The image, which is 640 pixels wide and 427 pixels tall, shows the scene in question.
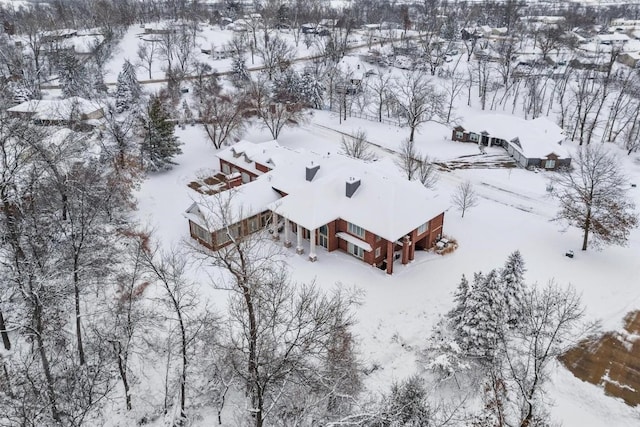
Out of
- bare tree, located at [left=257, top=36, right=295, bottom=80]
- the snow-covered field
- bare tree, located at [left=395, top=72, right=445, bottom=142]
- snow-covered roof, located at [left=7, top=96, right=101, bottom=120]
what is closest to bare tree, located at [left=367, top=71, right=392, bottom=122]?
bare tree, located at [left=395, top=72, right=445, bottom=142]

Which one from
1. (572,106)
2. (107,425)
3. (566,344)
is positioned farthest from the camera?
(572,106)

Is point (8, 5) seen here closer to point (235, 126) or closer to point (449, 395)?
point (235, 126)

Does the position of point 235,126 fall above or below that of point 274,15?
below

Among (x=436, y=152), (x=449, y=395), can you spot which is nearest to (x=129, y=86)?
(x=436, y=152)

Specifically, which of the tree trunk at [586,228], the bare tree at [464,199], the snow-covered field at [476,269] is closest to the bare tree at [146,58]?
the snow-covered field at [476,269]

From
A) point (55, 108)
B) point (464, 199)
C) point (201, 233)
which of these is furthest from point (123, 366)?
point (55, 108)

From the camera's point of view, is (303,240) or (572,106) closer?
(303,240)

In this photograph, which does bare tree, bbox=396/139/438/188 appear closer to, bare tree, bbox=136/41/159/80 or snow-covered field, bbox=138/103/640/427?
snow-covered field, bbox=138/103/640/427

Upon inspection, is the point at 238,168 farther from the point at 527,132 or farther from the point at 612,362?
the point at 612,362
